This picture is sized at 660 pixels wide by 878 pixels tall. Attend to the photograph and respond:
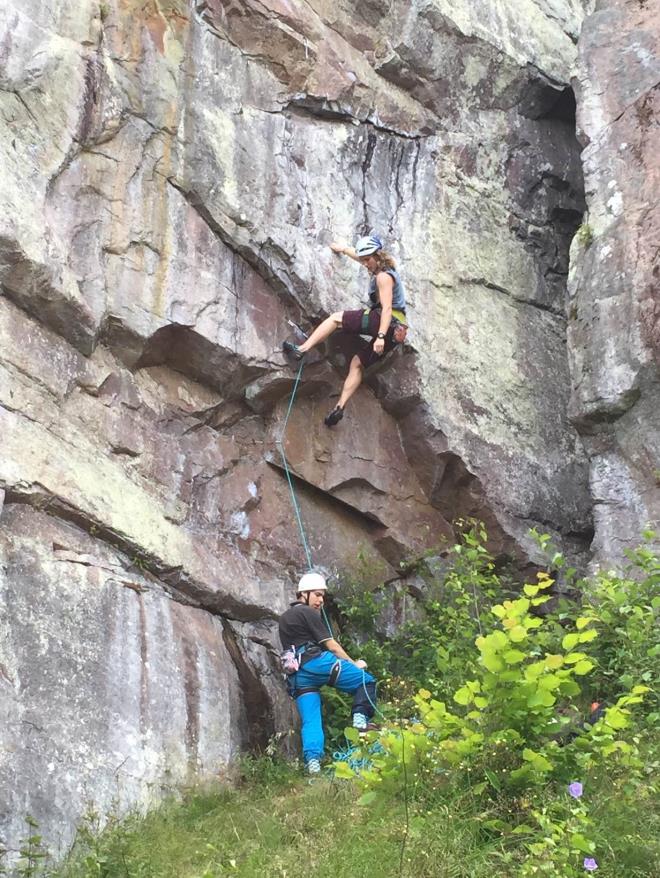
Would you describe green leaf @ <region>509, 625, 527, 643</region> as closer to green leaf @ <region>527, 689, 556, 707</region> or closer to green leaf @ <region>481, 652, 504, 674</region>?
green leaf @ <region>481, 652, 504, 674</region>

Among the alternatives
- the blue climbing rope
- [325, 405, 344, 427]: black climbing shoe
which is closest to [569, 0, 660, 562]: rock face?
[325, 405, 344, 427]: black climbing shoe

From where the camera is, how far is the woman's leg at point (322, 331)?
9883 millimetres

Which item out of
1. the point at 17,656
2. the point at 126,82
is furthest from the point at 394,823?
the point at 126,82

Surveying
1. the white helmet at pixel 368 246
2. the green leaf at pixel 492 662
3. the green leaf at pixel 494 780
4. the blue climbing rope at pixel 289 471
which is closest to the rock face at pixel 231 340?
the blue climbing rope at pixel 289 471

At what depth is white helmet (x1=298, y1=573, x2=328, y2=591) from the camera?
8.85m

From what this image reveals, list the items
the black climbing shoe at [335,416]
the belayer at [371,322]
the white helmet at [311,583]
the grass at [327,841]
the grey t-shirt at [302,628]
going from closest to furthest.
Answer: the grass at [327,841], the grey t-shirt at [302,628], the white helmet at [311,583], the belayer at [371,322], the black climbing shoe at [335,416]

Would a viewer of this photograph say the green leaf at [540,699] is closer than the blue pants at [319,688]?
Yes

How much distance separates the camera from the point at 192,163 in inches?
396

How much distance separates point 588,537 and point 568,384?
1814 millimetres

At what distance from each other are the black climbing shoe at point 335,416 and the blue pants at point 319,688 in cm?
256

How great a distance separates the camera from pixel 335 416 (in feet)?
33.3

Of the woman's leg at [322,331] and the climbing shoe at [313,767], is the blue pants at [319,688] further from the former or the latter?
the woman's leg at [322,331]

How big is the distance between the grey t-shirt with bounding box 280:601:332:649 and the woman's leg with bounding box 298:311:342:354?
101 inches

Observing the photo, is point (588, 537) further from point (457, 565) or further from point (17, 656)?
point (17, 656)
